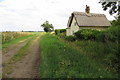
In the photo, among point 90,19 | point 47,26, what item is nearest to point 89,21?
point 90,19

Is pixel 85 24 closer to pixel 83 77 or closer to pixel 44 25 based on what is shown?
pixel 83 77

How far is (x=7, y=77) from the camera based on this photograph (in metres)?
6.61

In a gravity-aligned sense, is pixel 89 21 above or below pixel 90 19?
below

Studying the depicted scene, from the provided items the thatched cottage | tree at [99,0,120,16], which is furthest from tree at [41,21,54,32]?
tree at [99,0,120,16]

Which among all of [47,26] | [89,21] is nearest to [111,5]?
[89,21]

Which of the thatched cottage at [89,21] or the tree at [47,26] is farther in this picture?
the tree at [47,26]

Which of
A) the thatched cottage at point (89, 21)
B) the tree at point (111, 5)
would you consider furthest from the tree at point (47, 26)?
the tree at point (111, 5)

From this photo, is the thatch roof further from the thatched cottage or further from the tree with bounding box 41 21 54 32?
the tree with bounding box 41 21 54 32

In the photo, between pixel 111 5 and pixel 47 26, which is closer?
pixel 111 5

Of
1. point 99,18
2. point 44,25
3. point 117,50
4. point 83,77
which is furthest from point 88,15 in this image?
point 44,25

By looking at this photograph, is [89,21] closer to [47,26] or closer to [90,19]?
[90,19]

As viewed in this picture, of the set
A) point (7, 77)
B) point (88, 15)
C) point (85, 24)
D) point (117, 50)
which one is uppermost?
point (88, 15)

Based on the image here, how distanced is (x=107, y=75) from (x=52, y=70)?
7.54 ft

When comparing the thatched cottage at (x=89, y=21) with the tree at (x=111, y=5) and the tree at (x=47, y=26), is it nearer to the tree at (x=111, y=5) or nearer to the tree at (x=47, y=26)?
the tree at (x=111, y=5)
